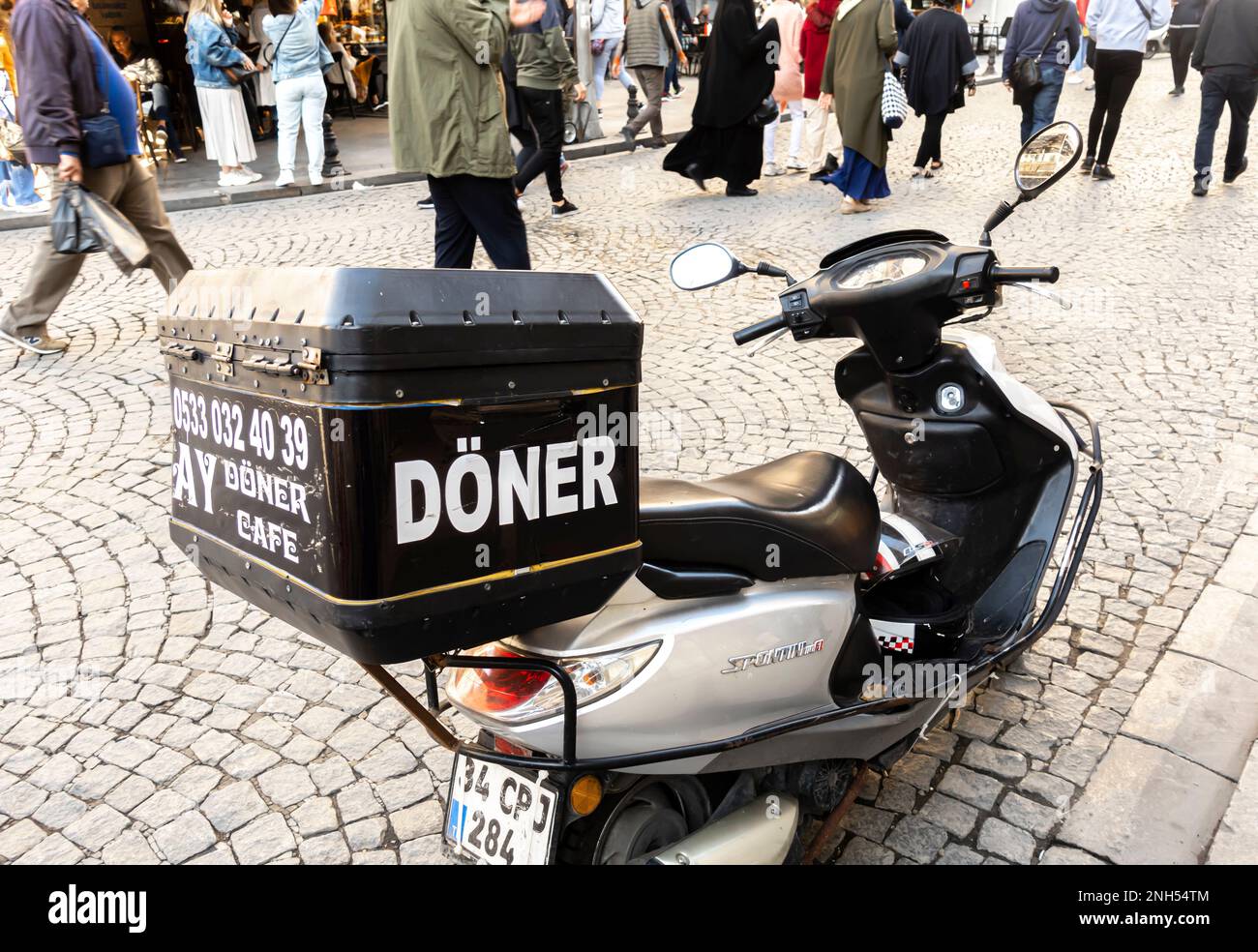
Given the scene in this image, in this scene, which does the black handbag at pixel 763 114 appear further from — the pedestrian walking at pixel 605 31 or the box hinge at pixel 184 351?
the box hinge at pixel 184 351

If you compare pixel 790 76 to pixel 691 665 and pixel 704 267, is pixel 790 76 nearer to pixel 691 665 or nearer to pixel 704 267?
pixel 704 267

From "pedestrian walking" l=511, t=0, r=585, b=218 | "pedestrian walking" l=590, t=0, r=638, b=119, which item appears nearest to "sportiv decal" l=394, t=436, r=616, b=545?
"pedestrian walking" l=511, t=0, r=585, b=218

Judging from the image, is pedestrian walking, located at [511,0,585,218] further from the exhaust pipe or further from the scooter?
the exhaust pipe

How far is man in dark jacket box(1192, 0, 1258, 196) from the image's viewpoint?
8852mm

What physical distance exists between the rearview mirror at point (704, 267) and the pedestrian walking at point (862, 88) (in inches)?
277

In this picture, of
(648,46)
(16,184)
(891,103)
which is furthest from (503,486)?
(648,46)

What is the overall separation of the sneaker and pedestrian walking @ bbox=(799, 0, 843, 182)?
22.7 feet

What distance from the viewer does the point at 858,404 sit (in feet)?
9.80

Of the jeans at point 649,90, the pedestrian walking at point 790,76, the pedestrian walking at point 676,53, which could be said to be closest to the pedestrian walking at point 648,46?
the jeans at point 649,90

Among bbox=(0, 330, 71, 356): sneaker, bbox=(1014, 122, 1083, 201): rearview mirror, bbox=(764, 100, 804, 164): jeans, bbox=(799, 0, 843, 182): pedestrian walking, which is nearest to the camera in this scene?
bbox=(1014, 122, 1083, 201): rearview mirror

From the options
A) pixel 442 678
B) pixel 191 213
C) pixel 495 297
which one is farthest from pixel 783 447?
pixel 191 213

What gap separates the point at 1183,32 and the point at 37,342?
17.0m

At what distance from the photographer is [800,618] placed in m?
2.07

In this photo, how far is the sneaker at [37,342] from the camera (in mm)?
5902
